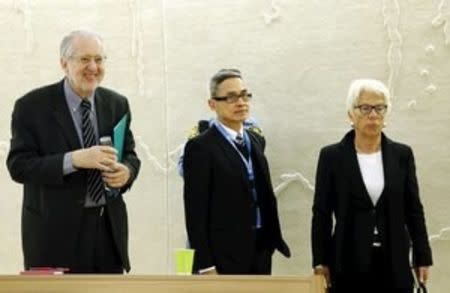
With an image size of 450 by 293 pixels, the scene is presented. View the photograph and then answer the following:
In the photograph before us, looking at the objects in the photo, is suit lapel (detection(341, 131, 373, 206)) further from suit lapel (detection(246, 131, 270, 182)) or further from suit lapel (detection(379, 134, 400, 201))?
suit lapel (detection(246, 131, 270, 182))

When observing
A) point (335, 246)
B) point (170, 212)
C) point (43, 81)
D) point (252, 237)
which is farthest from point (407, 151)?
point (43, 81)

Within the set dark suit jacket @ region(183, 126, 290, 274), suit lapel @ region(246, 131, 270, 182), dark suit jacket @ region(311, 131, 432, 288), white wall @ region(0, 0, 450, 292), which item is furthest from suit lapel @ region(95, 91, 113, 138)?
white wall @ region(0, 0, 450, 292)

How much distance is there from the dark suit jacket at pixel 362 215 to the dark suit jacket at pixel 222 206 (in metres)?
0.22

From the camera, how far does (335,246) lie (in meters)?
3.11

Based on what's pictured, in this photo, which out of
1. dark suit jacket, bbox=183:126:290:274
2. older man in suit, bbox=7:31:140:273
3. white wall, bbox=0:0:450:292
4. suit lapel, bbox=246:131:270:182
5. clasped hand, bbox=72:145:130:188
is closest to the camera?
clasped hand, bbox=72:145:130:188

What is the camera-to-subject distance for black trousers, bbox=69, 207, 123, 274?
2844 mm

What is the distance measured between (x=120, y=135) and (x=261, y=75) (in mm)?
1435

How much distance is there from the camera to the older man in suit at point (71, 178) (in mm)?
2842

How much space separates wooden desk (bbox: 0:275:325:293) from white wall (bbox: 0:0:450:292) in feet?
8.58

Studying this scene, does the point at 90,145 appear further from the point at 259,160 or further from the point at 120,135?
the point at 259,160

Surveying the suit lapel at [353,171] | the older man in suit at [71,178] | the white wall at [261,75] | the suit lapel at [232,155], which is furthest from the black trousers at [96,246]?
the white wall at [261,75]

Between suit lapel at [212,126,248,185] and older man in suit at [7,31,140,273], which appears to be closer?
older man in suit at [7,31,140,273]

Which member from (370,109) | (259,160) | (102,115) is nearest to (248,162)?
(259,160)

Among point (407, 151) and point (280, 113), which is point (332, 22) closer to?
point (280, 113)
